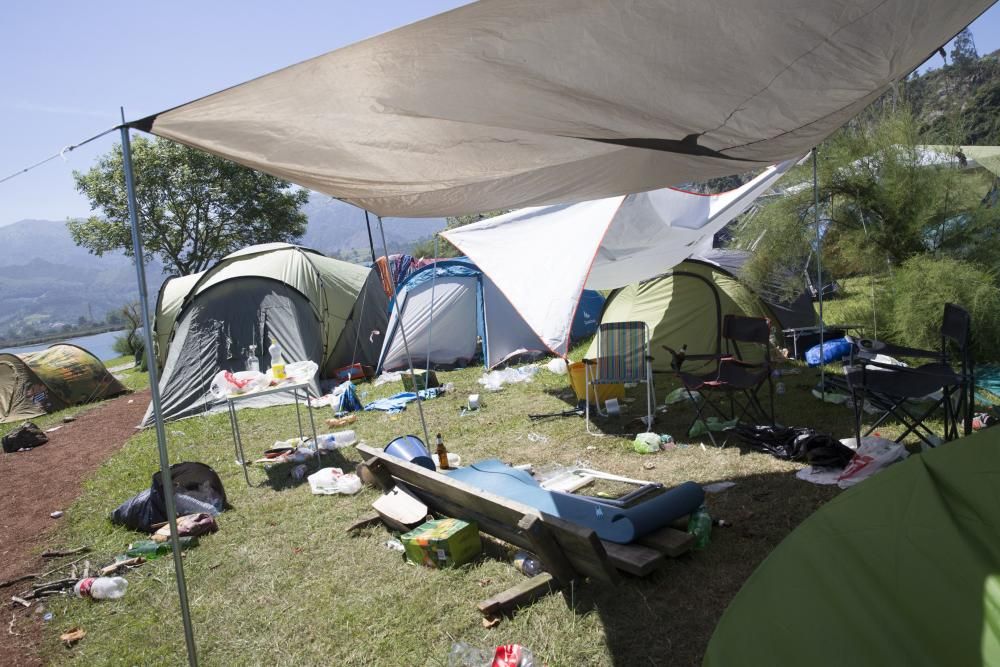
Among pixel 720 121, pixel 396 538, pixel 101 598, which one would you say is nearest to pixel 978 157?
pixel 720 121

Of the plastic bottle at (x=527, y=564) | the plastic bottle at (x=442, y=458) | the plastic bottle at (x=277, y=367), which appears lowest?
the plastic bottle at (x=527, y=564)

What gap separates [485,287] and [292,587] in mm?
6014

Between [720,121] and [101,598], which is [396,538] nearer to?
[101,598]

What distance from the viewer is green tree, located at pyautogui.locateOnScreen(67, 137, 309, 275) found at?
65.6ft

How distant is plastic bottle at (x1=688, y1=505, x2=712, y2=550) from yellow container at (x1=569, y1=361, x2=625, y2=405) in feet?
9.54

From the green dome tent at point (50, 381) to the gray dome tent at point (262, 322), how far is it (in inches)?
111

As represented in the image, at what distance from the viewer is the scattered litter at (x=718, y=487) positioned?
371 cm

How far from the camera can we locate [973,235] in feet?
16.9

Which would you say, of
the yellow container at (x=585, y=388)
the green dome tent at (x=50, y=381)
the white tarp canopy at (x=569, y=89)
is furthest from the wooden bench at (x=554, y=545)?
the green dome tent at (x=50, y=381)

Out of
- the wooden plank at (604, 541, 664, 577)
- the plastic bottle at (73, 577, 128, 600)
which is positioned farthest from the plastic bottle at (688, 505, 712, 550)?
the plastic bottle at (73, 577, 128, 600)

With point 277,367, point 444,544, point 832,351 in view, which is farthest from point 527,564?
point 832,351

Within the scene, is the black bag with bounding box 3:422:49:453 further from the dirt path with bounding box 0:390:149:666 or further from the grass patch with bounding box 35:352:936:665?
the grass patch with bounding box 35:352:936:665

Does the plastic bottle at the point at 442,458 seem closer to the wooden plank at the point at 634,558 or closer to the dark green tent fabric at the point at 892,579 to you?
the wooden plank at the point at 634,558

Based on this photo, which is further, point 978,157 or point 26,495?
point 978,157
